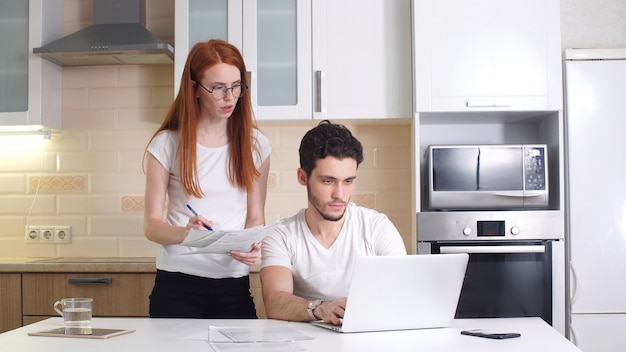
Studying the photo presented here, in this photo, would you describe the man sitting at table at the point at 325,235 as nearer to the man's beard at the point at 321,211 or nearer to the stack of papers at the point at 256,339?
the man's beard at the point at 321,211

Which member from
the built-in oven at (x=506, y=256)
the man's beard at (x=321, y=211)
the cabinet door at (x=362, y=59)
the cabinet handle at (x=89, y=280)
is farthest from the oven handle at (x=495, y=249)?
the cabinet handle at (x=89, y=280)

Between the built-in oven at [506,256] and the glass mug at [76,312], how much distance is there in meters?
1.65

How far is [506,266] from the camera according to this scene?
129 inches

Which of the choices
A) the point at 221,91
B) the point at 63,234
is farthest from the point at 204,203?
the point at 63,234

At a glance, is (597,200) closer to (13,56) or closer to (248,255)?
(248,255)

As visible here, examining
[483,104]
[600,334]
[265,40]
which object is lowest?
[600,334]

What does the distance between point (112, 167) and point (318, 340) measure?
7.71 feet

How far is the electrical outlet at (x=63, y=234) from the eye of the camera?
382cm

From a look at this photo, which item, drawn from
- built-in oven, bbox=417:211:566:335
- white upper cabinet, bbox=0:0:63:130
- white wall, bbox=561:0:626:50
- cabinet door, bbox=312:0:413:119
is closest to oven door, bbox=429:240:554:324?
built-in oven, bbox=417:211:566:335

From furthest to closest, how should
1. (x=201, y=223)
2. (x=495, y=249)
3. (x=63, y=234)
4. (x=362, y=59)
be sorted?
(x=63, y=234)
(x=362, y=59)
(x=495, y=249)
(x=201, y=223)

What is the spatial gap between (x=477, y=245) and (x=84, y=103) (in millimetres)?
2056

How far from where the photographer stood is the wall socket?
3.82 m

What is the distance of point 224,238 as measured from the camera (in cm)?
199

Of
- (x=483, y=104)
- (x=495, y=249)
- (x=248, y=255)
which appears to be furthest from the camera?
(x=483, y=104)
